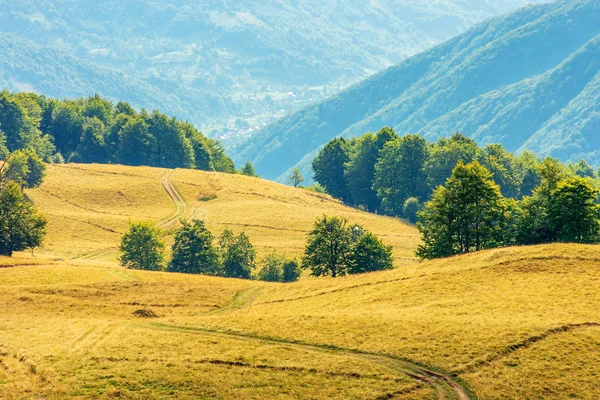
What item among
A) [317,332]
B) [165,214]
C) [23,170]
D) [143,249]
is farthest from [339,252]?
[23,170]

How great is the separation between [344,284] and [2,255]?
52.6m

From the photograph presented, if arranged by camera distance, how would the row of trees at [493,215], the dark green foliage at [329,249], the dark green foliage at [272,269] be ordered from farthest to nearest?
1. the dark green foliage at [272,269]
2. the dark green foliage at [329,249]
3. the row of trees at [493,215]

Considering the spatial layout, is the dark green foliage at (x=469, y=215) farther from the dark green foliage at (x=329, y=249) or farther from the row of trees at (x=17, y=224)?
the row of trees at (x=17, y=224)

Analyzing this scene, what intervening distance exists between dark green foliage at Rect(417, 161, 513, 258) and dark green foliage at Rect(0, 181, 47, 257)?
5732cm

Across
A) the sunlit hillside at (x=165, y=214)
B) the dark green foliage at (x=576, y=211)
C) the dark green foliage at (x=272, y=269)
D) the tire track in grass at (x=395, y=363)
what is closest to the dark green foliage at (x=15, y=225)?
the sunlit hillside at (x=165, y=214)

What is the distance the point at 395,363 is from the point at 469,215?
149 feet

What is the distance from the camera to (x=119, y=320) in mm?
70875

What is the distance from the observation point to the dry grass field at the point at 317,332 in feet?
176

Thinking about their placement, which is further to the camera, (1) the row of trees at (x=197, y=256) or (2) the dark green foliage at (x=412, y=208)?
(2) the dark green foliage at (x=412, y=208)

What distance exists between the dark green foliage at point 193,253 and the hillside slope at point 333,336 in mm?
42535

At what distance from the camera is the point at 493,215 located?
100m

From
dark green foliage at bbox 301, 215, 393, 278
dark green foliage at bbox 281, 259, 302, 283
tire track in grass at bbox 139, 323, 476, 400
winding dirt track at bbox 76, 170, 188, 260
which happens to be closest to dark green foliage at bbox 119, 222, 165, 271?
winding dirt track at bbox 76, 170, 188, 260

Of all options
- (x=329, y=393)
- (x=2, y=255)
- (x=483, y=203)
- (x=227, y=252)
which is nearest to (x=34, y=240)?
(x=2, y=255)

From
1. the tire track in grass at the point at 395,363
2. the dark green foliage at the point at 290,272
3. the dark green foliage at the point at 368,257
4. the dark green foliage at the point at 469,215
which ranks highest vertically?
the dark green foliage at the point at 469,215
